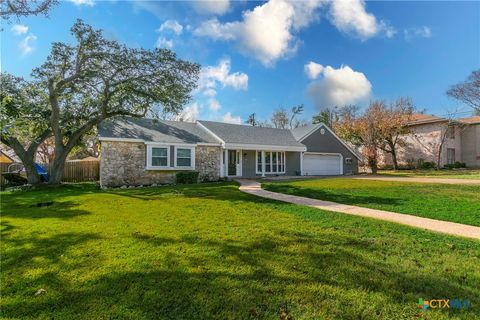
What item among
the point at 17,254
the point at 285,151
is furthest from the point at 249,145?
the point at 17,254

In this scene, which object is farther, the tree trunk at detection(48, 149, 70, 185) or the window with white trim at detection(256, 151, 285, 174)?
the window with white trim at detection(256, 151, 285, 174)

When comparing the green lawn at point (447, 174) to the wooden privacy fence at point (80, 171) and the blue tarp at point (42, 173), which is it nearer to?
the wooden privacy fence at point (80, 171)

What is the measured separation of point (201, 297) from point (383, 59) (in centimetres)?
1824

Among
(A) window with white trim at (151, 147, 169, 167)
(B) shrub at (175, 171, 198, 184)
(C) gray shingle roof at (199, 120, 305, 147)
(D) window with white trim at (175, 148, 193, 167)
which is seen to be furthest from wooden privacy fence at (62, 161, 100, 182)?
(C) gray shingle roof at (199, 120, 305, 147)

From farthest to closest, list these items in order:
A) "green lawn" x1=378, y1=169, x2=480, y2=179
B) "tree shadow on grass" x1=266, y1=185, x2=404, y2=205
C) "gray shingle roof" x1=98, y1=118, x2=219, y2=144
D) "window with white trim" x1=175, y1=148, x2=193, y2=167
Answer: "green lawn" x1=378, y1=169, x2=480, y2=179 → "window with white trim" x1=175, y1=148, x2=193, y2=167 → "gray shingle roof" x1=98, y1=118, x2=219, y2=144 → "tree shadow on grass" x1=266, y1=185, x2=404, y2=205

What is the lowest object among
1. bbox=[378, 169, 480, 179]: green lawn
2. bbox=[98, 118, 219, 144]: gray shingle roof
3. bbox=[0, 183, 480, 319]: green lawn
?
bbox=[0, 183, 480, 319]: green lawn

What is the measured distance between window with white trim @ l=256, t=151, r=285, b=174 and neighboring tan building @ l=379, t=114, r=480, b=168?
1776 cm

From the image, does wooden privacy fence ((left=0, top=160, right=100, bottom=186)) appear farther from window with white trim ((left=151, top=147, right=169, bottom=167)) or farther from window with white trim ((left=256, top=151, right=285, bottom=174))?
window with white trim ((left=256, top=151, right=285, bottom=174))

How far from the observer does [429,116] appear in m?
31.3

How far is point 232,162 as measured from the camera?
66.2ft

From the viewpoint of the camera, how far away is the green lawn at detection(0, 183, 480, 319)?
280 centimetres

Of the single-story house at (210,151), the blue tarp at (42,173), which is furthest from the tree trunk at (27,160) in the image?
the single-story house at (210,151)

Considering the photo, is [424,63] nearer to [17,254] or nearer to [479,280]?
[479,280]

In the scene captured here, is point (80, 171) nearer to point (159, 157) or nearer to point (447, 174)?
point (159, 157)
